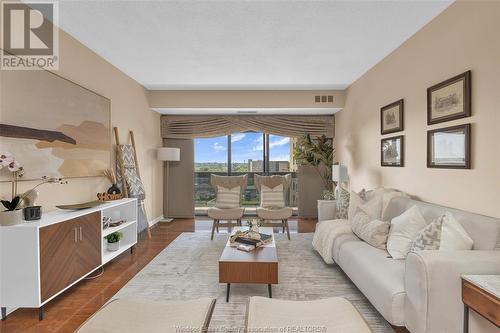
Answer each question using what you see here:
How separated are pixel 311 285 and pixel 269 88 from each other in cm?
370

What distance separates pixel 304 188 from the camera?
232 inches

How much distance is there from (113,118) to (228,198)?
233 centimetres

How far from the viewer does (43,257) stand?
2.06 metres

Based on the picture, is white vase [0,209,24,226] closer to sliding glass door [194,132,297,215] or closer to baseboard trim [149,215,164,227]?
baseboard trim [149,215,164,227]

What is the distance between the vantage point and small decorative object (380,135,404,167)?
317cm

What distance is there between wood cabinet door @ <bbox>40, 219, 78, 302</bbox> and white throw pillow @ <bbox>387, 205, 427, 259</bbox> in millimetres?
2916

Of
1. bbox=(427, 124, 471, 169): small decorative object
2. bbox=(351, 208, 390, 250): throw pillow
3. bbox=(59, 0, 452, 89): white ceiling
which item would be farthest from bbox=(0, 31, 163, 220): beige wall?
bbox=(427, 124, 471, 169): small decorative object

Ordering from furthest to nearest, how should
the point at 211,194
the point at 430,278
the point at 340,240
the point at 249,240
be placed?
1. the point at 211,194
2. the point at 340,240
3. the point at 249,240
4. the point at 430,278

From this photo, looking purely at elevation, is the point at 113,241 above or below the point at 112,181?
below

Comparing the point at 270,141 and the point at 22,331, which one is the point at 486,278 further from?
the point at 270,141

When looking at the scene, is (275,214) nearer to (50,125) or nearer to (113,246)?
(113,246)

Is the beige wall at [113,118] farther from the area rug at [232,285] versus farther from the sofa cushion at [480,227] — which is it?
the sofa cushion at [480,227]

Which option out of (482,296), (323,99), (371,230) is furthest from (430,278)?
(323,99)

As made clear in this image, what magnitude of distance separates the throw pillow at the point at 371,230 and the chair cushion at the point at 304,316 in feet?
3.64
